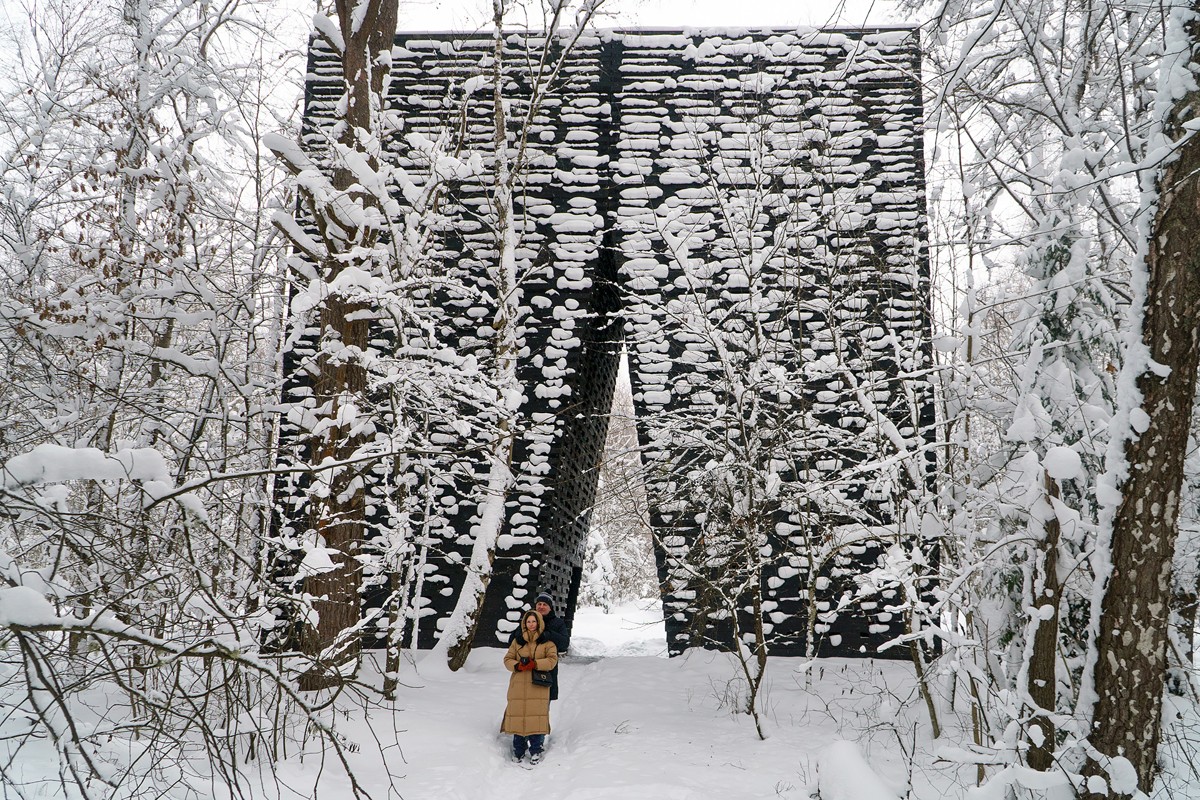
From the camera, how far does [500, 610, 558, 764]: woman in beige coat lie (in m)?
5.83

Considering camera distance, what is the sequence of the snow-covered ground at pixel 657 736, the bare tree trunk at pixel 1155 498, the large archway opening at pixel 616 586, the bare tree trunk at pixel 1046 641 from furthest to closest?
the large archway opening at pixel 616 586 → the snow-covered ground at pixel 657 736 → the bare tree trunk at pixel 1046 641 → the bare tree trunk at pixel 1155 498

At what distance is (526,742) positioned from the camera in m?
5.88

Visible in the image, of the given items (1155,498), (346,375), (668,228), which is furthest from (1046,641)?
(668,228)

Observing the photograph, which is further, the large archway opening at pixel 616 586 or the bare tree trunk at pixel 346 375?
the large archway opening at pixel 616 586

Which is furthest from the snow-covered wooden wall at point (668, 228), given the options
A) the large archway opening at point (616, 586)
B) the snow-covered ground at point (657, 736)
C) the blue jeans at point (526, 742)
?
the large archway opening at point (616, 586)

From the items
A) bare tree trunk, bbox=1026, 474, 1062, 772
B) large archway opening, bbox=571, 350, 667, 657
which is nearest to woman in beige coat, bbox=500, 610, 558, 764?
bare tree trunk, bbox=1026, 474, 1062, 772

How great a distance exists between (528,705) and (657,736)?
1.04 meters

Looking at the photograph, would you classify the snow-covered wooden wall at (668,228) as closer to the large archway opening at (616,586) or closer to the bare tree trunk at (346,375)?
the bare tree trunk at (346,375)

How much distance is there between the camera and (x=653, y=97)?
889 centimetres

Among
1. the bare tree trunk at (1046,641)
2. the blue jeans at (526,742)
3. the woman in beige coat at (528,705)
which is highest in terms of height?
the bare tree trunk at (1046,641)

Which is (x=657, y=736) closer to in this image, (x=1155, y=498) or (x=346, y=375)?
(x=346, y=375)

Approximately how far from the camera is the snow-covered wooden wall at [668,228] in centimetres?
784

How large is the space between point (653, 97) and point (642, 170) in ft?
3.20

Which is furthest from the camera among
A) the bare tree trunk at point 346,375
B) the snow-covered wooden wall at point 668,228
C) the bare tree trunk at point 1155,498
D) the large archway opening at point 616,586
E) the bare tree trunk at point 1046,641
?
the large archway opening at point 616,586
